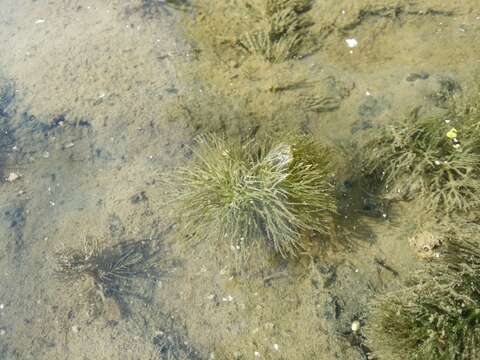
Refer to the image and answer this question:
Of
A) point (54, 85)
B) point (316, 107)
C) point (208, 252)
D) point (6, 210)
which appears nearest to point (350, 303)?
point (208, 252)

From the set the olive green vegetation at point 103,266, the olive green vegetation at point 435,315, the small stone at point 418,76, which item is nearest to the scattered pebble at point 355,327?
the olive green vegetation at point 435,315

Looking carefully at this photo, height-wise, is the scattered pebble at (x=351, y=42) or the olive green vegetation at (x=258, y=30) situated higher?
the olive green vegetation at (x=258, y=30)

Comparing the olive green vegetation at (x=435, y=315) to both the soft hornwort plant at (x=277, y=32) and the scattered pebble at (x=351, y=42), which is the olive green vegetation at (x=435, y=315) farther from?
the soft hornwort plant at (x=277, y=32)

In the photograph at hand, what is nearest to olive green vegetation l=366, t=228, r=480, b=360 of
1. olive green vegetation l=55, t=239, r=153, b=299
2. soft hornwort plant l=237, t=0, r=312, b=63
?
olive green vegetation l=55, t=239, r=153, b=299

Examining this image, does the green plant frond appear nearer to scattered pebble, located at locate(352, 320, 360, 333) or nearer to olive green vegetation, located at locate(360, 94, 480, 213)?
olive green vegetation, located at locate(360, 94, 480, 213)

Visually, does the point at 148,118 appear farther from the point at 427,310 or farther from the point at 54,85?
the point at 427,310

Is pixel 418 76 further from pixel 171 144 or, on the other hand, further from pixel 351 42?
pixel 171 144
